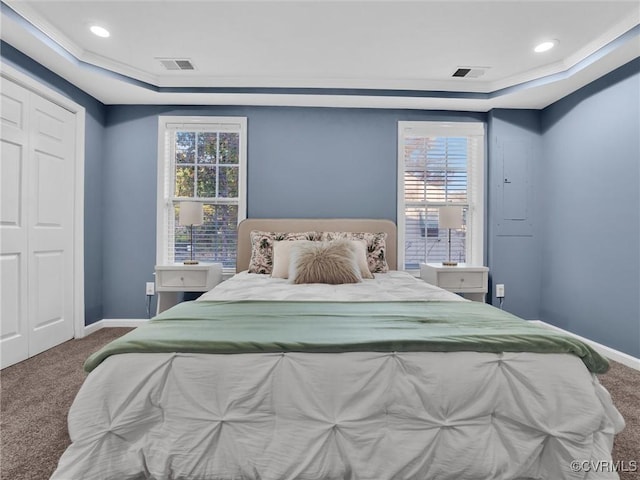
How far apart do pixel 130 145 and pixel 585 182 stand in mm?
4434

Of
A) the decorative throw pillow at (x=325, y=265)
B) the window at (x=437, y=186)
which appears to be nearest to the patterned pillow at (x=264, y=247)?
the decorative throw pillow at (x=325, y=265)

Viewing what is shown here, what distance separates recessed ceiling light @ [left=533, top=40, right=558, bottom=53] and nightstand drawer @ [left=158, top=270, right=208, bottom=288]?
134 inches

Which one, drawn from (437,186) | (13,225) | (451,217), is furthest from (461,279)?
(13,225)

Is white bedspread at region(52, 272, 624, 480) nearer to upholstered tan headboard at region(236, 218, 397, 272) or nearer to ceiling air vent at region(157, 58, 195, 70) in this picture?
upholstered tan headboard at region(236, 218, 397, 272)

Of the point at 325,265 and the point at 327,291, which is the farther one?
the point at 325,265

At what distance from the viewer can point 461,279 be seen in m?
3.47

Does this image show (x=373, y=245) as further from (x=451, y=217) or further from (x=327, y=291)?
(x=327, y=291)

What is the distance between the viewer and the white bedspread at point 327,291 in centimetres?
207

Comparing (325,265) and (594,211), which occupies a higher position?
(594,211)

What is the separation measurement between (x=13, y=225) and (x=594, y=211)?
469 cm

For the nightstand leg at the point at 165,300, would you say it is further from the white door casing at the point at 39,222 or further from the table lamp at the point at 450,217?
the table lamp at the point at 450,217

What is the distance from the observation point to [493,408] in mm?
1260

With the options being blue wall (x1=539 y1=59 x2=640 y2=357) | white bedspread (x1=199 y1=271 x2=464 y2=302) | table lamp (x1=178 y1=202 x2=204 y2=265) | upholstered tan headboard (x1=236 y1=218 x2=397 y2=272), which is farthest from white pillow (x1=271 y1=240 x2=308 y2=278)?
blue wall (x1=539 y1=59 x2=640 y2=357)

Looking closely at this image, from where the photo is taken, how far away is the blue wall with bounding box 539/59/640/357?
273 cm
